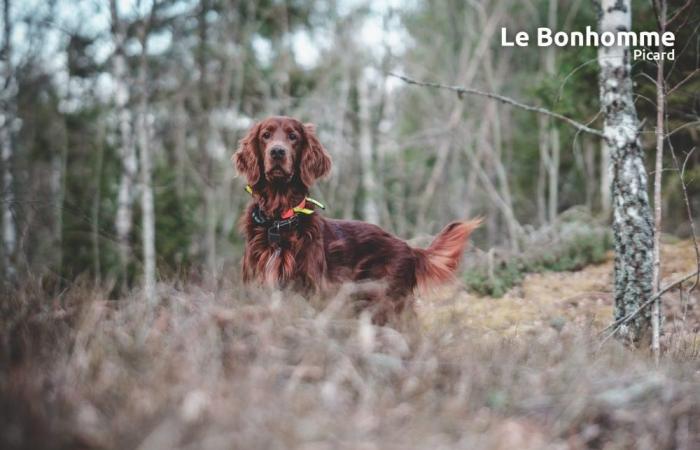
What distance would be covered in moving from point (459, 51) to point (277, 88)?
8.97 meters

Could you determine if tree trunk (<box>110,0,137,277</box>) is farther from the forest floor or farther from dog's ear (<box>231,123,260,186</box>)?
dog's ear (<box>231,123,260,186</box>)

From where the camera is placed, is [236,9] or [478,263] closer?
[478,263]

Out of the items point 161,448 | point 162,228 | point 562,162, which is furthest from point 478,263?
point 562,162

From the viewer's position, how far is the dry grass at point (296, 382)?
202 cm

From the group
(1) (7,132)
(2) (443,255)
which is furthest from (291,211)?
(1) (7,132)

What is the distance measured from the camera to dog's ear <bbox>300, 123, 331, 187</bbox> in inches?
189

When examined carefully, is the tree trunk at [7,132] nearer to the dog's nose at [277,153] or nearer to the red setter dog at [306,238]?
the red setter dog at [306,238]

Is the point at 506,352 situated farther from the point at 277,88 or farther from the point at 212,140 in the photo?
the point at 212,140

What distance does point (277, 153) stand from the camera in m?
4.59

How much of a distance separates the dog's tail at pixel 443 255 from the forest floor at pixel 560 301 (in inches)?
7.1

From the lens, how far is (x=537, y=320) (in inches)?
241

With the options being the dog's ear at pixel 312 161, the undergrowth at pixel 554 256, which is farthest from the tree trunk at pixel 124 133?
the dog's ear at pixel 312 161

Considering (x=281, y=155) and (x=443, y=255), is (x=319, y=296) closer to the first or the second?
(x=281, y=155)

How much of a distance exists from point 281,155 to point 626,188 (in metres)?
2.44
